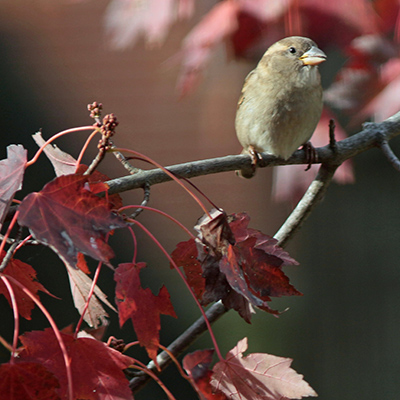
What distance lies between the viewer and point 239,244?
51 cm

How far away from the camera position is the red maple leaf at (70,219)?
1.33 feet

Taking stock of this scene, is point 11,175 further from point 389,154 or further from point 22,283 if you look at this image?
point 389,154

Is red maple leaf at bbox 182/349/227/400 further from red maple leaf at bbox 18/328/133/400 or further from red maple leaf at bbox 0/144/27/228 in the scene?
red maple leaf at bbox 0/144/27/228

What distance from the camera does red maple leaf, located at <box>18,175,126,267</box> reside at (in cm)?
41

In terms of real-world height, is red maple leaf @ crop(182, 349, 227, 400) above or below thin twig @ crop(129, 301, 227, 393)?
above

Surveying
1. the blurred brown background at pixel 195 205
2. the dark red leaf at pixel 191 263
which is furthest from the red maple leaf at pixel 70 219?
the blurred brown background at pixel 195 205

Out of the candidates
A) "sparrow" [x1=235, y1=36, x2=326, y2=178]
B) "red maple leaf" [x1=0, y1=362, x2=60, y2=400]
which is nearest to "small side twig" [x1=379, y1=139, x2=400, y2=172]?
"sparrow" [x1=235, y1=36, x2=326, y2=178]

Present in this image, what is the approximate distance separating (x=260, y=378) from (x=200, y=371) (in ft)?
0.28

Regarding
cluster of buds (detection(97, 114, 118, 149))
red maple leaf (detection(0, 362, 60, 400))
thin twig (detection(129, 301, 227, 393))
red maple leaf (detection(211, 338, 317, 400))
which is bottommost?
thin twig (detection(129, 301, 227, 393))

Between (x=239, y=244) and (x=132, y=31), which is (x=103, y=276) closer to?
(x=132, y=31)

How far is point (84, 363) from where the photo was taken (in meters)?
0.48

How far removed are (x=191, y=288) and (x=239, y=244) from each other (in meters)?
0.07

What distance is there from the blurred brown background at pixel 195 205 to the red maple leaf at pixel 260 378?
157 centimetres

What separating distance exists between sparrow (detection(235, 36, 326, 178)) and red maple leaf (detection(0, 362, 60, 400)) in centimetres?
93
